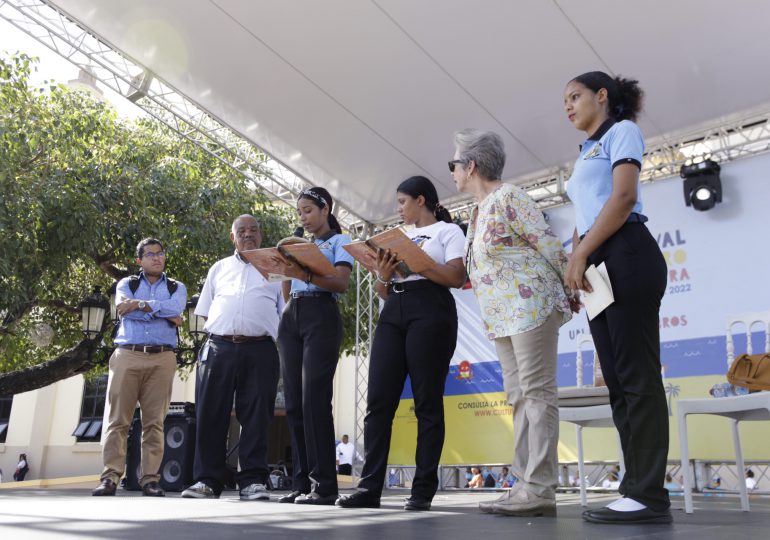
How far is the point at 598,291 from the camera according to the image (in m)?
2.18

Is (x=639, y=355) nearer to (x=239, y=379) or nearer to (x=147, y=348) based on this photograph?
(x=239, y=379)

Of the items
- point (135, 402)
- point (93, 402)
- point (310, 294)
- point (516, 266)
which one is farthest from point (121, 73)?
point (93, 402)

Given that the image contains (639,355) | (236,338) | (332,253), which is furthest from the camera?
(236,338)

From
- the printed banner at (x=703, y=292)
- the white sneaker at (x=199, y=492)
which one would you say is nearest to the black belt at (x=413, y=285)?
the white sneaker at (x=199, y=492)

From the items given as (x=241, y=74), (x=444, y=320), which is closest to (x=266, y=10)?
(x=241, y=74)

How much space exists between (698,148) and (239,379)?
12.5 ft

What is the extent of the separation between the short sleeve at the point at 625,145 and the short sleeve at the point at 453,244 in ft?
2.84

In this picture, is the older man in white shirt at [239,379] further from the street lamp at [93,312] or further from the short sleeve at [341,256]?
the street lamp at [93,312]

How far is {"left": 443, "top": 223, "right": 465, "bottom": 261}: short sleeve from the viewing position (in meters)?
2.98

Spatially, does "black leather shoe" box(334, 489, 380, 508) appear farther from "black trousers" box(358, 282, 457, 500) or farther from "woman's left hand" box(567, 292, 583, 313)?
"woman's left hand" box(567, 292, 583, 313)

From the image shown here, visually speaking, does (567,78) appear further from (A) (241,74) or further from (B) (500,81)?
(A) (241,74)

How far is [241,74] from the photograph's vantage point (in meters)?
5.28

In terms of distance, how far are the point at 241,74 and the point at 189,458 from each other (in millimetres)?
2959

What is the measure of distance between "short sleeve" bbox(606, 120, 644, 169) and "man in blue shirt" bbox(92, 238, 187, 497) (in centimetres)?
297
